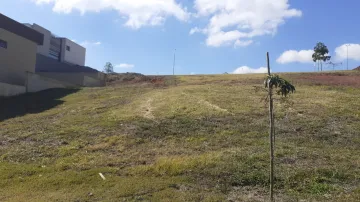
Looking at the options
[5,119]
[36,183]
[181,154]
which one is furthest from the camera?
[5,119]

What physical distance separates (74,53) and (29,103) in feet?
133

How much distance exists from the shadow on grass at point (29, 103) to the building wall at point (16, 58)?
2.16m

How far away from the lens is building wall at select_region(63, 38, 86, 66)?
65750 mm

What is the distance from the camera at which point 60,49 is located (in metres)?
64.2

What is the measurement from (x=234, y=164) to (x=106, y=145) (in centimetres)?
575

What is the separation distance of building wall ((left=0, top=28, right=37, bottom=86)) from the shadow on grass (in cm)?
216

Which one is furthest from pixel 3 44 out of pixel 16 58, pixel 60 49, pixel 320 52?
pixel 320 52

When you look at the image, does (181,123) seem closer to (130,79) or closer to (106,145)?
Answer: (106,145)

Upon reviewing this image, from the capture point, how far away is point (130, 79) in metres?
51.1

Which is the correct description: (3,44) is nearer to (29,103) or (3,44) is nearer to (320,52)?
(29,103)

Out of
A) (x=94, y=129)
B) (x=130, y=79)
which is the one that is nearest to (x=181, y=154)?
(x=94, y=129)

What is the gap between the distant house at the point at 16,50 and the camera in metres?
33.5

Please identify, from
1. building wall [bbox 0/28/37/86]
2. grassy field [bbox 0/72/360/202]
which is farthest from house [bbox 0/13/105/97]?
grassy field [bbox 0/72/360/202]

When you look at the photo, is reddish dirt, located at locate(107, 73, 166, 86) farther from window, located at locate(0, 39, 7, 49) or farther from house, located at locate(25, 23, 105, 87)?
window, located at locate(0, 39, 7, 49)
